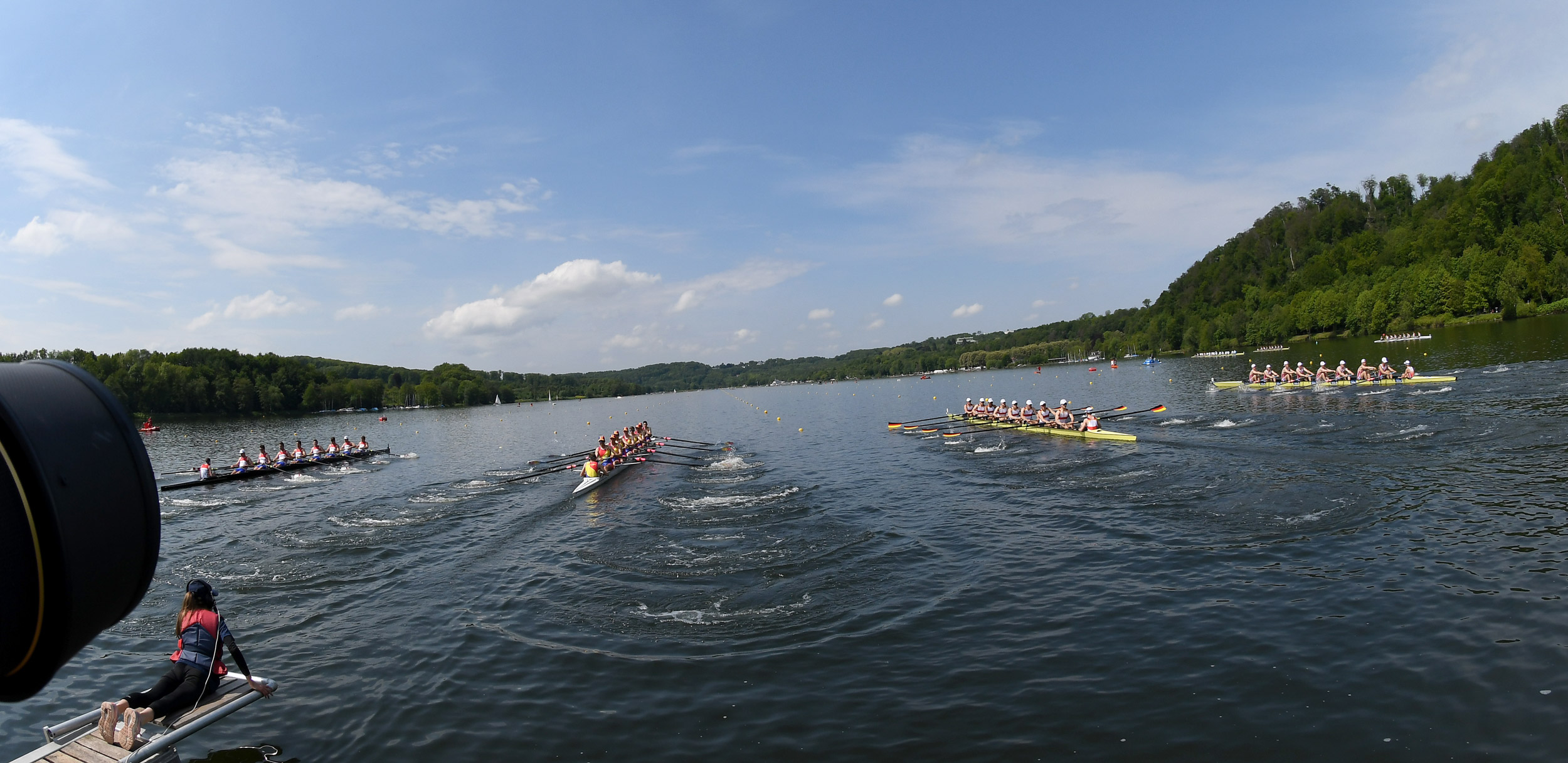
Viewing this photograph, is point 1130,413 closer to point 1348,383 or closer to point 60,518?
point 1348,383

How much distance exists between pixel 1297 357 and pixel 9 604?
8648 centimetres

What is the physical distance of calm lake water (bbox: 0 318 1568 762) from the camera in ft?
26.3

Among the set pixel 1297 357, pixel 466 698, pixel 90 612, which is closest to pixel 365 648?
pixel 466 698

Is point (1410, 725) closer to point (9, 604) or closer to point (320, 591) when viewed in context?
point (9, 604)

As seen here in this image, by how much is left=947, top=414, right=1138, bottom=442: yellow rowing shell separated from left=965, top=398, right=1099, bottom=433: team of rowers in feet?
0.50

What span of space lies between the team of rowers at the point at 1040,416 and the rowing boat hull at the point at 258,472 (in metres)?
33.1

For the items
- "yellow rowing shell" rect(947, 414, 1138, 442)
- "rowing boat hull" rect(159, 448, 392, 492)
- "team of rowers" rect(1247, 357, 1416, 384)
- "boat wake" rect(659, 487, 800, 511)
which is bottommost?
"boat wake" rect(659, 487, 800, 511)

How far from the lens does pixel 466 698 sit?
9531 mm

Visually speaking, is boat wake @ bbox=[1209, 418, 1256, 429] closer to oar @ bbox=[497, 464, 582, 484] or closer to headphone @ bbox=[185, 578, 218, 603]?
oar @ bbox=[497, 464, 582, 484]

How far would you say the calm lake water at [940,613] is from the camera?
8016 millimetres

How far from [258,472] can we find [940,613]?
32625 millimetres

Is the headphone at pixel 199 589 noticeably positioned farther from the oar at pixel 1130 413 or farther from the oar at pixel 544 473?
the oar at pixel 1130 413

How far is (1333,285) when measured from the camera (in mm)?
107750

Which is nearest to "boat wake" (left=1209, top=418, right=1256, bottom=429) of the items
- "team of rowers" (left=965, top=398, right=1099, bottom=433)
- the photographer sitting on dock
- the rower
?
"team of rowers" (left=965, top=398, right=1099, bottom=433)
